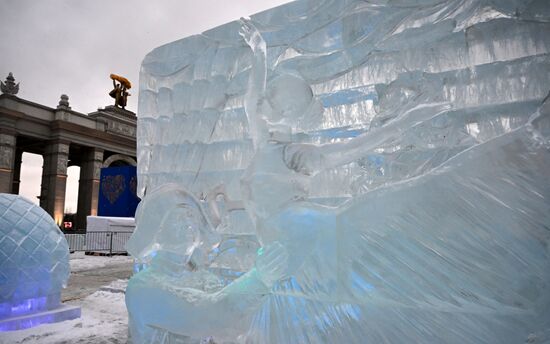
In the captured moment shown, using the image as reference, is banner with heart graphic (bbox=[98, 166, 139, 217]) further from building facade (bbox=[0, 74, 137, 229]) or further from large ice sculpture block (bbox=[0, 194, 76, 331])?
large ice sculpture block (bbox=[0, 194, 76, 331])

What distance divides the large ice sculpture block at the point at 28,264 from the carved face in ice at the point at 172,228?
1823 millimetres

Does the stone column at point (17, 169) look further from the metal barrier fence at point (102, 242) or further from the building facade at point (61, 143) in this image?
the metal barrier fence at point (102, 242)

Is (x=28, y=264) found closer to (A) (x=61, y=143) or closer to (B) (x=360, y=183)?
(B) (x=360, y=183)

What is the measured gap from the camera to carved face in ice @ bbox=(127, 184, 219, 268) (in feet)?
7.13

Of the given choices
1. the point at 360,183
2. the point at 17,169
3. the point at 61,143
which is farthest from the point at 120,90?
the point at 360,183

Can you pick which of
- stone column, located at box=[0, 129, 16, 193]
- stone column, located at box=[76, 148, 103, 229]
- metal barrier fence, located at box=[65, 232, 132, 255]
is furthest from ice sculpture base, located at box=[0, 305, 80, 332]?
stone column, located at box=[76, 148, 103, 229]

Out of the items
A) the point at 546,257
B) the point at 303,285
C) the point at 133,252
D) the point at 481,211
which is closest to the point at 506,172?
the point at 481,211

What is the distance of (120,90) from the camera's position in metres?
17.5

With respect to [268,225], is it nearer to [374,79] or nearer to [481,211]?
[481,211]

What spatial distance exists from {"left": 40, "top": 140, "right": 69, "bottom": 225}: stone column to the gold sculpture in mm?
3549

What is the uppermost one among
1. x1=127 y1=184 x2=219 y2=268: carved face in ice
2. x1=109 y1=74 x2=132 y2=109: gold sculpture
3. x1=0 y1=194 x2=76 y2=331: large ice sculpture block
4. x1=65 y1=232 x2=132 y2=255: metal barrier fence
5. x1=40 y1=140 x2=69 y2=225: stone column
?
x1=109 y1=74 x2=132 y2=109: gold sculpture

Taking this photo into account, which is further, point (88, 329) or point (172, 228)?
point (88, 329)

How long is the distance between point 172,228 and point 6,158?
1440cm

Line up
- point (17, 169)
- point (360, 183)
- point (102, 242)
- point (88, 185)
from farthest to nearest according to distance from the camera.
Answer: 1. point (17, 169)
2. point (88, 185)
3. point (102, 242)
4. point (360, 183)
